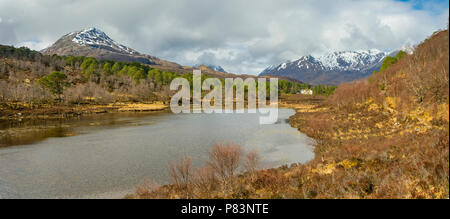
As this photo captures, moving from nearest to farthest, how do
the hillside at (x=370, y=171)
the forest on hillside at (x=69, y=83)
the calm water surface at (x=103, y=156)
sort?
the hillside at (x=370, y=171), the calm water surface at (x=103, y=156), the forest on hillside at (x=69, y=83)

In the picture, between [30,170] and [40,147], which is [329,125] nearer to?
[30,170]

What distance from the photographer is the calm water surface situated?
21766 mm

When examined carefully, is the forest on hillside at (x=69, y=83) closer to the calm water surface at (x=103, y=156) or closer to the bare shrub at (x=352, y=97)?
the calm water surface at (x=103, y=156)

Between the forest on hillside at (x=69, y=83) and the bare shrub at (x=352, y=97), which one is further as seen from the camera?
the forest on hillside at (x=69, y=83)

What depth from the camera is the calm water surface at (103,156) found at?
21766 mm

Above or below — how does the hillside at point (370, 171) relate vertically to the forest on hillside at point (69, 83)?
below

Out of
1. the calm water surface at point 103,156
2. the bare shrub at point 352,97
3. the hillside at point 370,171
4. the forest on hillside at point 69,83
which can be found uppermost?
the forest on hillside at point 69,83

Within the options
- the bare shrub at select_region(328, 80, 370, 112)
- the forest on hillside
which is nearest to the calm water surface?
the bare shrub at select_region(328, 80, 370, 112)

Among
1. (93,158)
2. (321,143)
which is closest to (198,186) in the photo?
(93,158)

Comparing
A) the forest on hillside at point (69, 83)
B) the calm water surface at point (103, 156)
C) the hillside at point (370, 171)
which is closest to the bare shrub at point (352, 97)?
the calm water surface at point (103, 156)

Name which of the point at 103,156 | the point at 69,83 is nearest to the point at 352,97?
the point at 103,156

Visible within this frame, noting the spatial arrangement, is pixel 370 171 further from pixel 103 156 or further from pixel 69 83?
pixel 69 83

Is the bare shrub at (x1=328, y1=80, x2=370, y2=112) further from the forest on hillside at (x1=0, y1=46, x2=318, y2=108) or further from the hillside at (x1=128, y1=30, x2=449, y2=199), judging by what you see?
the forest on hillside at (x1=0, y1=46, x2=318, y2=108)
